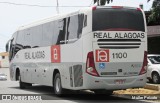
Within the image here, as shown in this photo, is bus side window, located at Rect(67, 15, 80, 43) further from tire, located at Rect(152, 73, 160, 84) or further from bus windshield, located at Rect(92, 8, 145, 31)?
tire, located at Rect(152, 73, 160, 84)

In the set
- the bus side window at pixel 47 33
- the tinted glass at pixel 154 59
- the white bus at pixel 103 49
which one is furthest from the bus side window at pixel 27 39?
the tinted glass at pixel 154 59

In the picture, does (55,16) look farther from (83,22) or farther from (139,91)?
(139,91)

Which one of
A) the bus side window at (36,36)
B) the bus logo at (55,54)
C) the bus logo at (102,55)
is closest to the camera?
the bus logo at (102,55)

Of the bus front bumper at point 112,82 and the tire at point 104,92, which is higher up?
the bus front bumper at point 112,82

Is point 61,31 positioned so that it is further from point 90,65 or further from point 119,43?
point 119,43

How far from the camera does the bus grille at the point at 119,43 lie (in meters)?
15.0

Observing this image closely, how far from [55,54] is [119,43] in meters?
3.48

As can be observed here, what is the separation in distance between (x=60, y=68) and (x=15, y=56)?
7.12 meters

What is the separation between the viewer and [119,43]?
1517 cm

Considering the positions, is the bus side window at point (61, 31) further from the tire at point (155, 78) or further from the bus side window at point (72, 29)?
the tire at point (155, 78)

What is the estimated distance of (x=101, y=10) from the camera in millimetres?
15203

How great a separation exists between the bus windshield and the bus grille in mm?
405

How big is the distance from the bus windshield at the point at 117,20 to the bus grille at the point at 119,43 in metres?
0.40

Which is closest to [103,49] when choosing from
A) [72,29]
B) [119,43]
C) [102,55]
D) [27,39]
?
[102,55]
